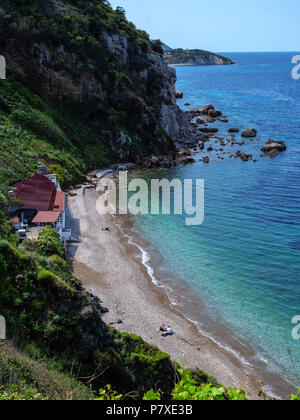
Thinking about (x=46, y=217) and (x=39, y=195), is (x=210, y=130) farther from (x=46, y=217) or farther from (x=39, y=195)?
(x=46, y=217)

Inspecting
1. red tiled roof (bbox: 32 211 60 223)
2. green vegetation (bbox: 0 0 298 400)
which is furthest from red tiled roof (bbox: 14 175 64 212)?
green vegetation (bbox: 0 0 298 400)

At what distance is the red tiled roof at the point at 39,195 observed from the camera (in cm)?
3866

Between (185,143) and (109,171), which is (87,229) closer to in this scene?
(109,171)

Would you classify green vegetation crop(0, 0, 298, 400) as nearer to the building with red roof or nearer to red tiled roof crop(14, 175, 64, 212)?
the building with red roof

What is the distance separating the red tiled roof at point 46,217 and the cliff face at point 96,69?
37.7 meters

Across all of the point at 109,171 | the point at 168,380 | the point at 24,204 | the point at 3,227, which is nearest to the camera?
the point at 168,380

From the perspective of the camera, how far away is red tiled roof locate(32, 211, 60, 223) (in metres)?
36.3

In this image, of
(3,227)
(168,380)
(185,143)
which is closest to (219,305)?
(168,380)

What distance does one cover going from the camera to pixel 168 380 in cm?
1934

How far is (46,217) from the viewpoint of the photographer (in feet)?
121

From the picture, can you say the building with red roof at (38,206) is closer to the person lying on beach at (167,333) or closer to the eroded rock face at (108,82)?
the person lying on beach at (167,333)

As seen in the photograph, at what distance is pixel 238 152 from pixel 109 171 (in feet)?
111

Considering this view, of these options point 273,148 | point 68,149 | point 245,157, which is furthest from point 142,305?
point 273,148

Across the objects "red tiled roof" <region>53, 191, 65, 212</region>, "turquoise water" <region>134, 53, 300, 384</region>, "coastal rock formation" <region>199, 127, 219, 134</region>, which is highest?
"coastal rock formation" <region>199, 127, 219, 134</region>
